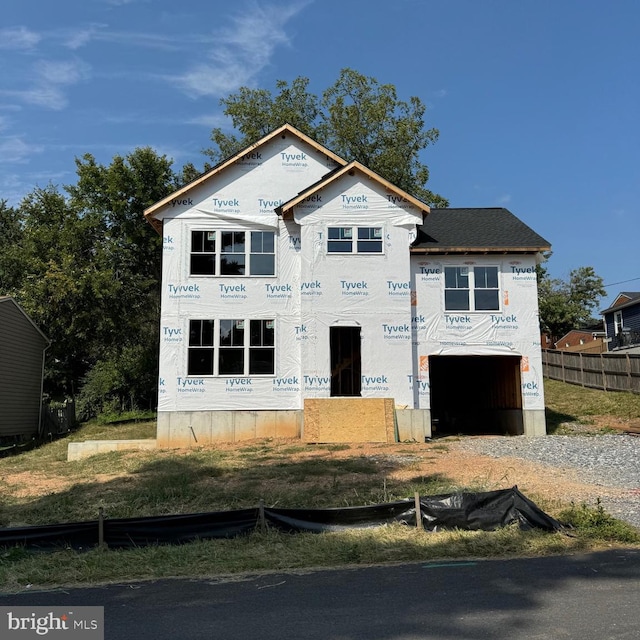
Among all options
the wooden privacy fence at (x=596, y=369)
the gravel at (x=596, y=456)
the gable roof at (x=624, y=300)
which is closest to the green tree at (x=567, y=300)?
the gable roof at (x=624, y=300)

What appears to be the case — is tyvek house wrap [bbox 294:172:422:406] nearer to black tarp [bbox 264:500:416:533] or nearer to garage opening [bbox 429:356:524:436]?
garage opening [bbox 429:356:524:436]

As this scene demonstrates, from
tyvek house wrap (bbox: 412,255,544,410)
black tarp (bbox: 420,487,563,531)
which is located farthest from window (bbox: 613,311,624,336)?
black tarp (bbox: 420,487,563,531)

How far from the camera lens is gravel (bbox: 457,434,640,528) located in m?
9.91

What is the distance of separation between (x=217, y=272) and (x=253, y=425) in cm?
486

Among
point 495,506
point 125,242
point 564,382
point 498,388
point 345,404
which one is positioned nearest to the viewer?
point 495,506

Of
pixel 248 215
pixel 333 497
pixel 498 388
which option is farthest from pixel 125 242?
pixel 333 497

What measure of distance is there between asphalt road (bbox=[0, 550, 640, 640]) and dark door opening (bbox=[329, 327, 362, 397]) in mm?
14221

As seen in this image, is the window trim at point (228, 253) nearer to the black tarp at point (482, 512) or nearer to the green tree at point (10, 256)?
the black tarp at point (482, 512)

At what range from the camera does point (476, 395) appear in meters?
23.9

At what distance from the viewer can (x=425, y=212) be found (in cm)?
1948

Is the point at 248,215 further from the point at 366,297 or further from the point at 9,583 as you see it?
the point at 9,583

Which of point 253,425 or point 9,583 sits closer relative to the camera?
point 9,583

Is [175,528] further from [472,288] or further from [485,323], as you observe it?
[472,288]

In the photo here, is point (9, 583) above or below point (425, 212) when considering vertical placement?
below
